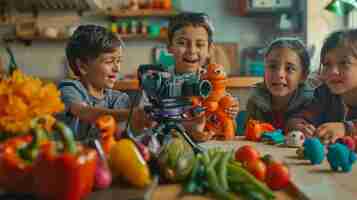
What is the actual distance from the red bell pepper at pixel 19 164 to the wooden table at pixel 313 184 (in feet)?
0.29

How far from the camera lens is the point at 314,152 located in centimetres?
98

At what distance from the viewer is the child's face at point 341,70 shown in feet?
4.82

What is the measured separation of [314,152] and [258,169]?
0.27 metres

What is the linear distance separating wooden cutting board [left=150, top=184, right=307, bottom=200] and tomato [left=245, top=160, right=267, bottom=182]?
3 cm

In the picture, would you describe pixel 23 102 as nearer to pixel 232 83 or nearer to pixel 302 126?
pixel 302 126

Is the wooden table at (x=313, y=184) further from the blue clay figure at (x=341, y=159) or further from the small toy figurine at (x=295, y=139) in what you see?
the small toy figurine at (x=295, y=139)

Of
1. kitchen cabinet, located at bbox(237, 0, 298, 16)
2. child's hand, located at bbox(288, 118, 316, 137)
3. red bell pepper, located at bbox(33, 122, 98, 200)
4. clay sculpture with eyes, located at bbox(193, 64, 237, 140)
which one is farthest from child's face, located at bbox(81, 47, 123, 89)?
kitchen cabinet, located at bbox(237, 0, 298, 16)

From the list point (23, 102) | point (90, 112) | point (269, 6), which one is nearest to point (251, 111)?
point (90, 112)

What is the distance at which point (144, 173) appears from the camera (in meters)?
0.69

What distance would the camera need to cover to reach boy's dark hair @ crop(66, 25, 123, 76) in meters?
1.55

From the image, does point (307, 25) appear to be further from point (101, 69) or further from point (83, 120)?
point (83, 120)

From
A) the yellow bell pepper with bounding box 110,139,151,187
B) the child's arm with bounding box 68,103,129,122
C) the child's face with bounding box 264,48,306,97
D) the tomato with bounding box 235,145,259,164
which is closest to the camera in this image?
the yellow bell pepper with bounding box 110,139,151,187

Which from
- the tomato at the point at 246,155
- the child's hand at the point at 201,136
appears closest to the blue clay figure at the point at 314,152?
the tomato at the point at 246,155

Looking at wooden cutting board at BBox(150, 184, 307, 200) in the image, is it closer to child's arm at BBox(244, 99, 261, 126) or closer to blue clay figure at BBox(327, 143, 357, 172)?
blue clay figure at BBox(327, 143, 357, 172)
